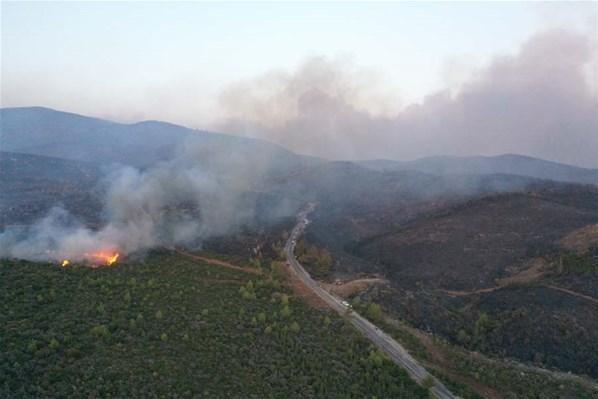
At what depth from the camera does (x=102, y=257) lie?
61375mm

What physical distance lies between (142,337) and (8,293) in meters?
14.8

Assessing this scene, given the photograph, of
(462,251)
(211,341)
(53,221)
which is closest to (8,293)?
(211,341)

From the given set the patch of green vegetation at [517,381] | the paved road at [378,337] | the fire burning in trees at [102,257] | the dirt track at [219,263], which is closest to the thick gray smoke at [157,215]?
the fire burning in trees at [102,257]

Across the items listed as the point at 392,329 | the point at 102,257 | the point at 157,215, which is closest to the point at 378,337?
the point at 392,329

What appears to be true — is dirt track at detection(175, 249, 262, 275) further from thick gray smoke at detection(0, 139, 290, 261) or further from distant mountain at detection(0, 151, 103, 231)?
distant mountain at detection(0, 151, 103, 231)

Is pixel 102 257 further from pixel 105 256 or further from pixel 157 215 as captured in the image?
pixel 157 215

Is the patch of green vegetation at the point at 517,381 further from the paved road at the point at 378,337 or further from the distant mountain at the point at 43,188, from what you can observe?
the distant mountain at the point at 43,188

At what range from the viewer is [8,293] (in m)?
43.1

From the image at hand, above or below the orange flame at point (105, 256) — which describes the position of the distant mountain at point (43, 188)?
above

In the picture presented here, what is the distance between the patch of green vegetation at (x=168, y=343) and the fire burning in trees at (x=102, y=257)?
5426 mm

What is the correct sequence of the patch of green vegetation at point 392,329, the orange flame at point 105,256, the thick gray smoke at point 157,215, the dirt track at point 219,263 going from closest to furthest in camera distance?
the patch of green vegetation at point 392,329, the orange flame at point 105,256, the thick gray smoke at point 157,215, the dirt track at point 219,263

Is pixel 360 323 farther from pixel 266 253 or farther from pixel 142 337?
pixel 266 253

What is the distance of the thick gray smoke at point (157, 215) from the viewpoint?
2452 inches

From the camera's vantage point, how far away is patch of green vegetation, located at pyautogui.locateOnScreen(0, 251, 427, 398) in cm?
3203
